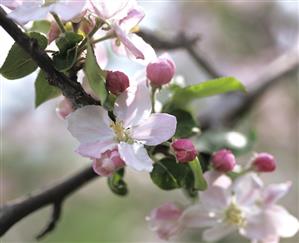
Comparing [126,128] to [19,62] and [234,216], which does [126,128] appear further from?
[234,216]

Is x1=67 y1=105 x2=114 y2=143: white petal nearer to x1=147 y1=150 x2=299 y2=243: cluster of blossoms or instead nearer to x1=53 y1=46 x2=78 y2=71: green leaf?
x1=53 y1=46 x2=78 y2=71: green leaf

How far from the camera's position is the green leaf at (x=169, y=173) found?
97 centimetres

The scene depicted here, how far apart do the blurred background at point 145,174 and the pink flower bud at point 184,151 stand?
1.81m

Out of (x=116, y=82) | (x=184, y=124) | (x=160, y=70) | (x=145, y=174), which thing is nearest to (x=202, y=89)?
(x=184, y=124)

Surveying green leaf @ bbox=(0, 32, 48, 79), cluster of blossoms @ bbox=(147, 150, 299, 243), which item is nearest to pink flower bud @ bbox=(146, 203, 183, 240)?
cluster of blossoms @ bbox=(147, 150, 299, 243)

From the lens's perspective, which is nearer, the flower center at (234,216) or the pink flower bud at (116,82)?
the pink flower bud at (116,82)

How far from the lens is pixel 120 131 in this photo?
0.87m

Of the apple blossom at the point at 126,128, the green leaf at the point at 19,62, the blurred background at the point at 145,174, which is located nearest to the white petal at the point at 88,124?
the apple blossom at the point at 126,128

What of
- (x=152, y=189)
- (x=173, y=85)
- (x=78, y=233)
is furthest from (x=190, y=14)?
(x=173, y=85)

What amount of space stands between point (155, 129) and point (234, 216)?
359 mm

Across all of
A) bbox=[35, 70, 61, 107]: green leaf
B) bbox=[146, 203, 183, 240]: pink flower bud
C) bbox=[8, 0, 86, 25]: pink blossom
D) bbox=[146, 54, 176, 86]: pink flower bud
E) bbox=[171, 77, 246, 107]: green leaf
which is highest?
bbox=[8, 0, 86, 25]: pink blossom

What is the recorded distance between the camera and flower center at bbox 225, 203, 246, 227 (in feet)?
3.73

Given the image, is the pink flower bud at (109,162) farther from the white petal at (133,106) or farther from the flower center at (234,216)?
the flower center at (234,216)

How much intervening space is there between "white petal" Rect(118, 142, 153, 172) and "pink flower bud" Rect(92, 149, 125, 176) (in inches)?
0.5
